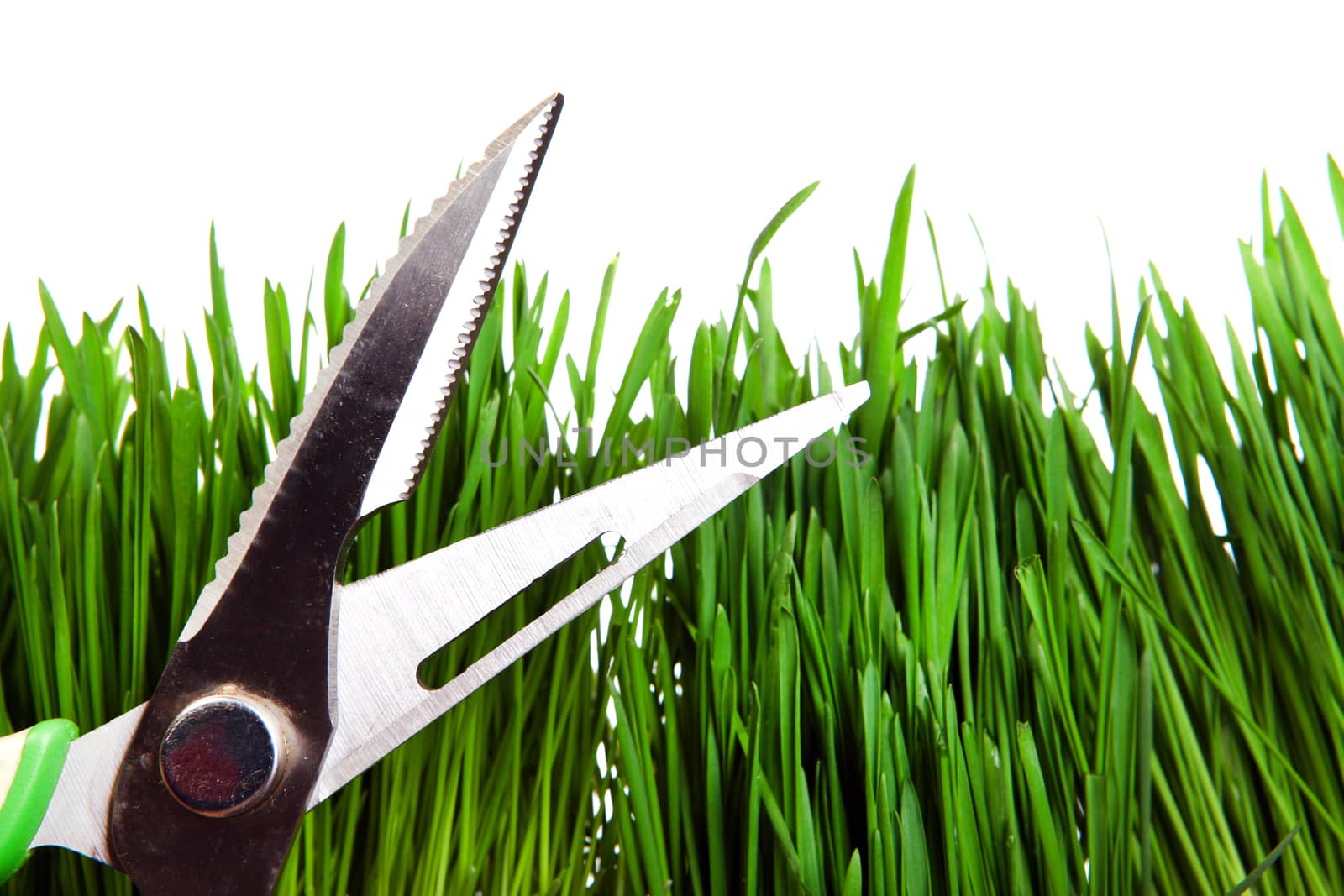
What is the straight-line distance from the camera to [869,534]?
432 mm

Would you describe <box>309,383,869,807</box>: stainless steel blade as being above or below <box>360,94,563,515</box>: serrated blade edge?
below

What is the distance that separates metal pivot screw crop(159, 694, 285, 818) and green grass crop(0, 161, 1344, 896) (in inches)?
4.5

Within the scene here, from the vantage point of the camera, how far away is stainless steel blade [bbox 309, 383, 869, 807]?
1.11 ft

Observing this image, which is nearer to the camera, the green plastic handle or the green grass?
the green plastic handle

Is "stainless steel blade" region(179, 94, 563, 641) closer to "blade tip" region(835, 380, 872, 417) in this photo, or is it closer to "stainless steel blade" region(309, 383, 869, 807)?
"stainless steel blade" region(309, 383, 869, 807)

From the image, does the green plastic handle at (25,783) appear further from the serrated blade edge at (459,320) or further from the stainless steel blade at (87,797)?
the serrated blade edge at (459,320)

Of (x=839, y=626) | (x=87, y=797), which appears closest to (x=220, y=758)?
(x=87, y=797)

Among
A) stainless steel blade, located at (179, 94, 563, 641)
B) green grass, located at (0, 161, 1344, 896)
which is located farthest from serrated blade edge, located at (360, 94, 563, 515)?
green grass, located at (0, 161, 1344, 896)

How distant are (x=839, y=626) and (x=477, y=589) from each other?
0.20 meters

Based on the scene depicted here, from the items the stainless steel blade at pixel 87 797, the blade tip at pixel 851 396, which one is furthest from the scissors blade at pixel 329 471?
the blade tip at pixel 851 396

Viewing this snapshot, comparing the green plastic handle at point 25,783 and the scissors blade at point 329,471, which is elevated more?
the scissors blade at point 329,471

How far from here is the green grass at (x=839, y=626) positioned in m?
0.41

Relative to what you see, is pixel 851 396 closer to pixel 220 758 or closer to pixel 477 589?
pixel 477 589

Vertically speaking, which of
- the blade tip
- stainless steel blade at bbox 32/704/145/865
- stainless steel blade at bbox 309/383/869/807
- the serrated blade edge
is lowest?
stainless steel blade at bbox 32/704/145/865
